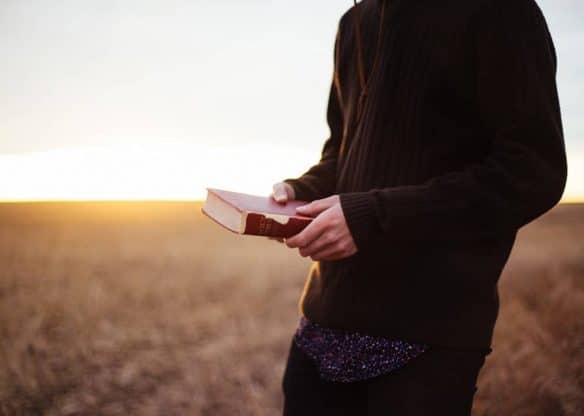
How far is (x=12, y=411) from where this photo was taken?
9.34ft

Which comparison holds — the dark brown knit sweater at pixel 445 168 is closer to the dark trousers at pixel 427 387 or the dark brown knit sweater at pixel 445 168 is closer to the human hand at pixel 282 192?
the dark trousers at pixel 427 387

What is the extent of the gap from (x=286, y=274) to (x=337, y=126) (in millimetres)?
4778

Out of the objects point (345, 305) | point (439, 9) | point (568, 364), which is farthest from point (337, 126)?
point (568, 364)

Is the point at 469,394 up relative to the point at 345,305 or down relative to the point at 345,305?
down

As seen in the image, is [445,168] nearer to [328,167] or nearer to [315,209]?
[315,209]

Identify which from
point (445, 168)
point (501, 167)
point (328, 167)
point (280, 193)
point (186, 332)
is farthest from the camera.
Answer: point (186, 332)

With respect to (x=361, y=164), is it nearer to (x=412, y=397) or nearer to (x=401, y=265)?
(x=401, y=265)

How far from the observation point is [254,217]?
3.07 feet

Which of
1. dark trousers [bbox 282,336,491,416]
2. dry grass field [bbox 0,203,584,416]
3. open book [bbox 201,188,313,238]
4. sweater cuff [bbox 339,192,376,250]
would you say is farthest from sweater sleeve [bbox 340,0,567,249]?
dry grass field [bbox 0,203,584,416]

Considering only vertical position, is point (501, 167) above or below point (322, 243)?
above

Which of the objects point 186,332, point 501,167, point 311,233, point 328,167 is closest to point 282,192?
point 328,167

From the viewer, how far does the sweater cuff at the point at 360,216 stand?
0.96 m

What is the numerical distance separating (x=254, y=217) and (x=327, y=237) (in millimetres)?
144

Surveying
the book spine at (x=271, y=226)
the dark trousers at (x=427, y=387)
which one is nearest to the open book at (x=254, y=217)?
the book spine at (x=271, y=226)
